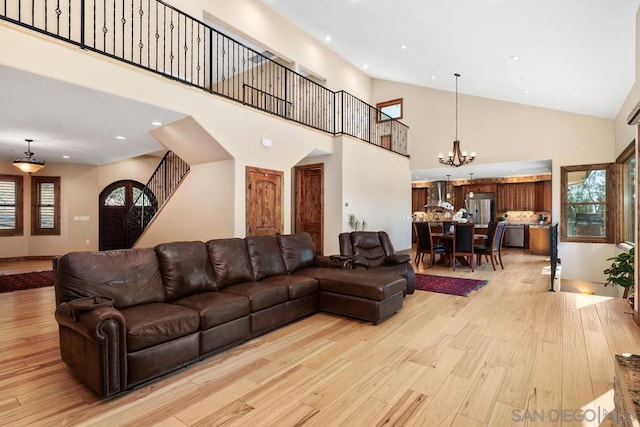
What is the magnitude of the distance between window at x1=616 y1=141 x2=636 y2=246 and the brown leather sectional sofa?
5.13 m

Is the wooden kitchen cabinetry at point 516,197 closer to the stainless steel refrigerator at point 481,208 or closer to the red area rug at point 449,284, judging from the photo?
the stainless steel refrigerator at point 481,208

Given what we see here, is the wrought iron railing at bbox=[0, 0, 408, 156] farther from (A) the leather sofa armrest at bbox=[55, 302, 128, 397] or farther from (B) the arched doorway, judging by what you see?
(B) the arched doorway

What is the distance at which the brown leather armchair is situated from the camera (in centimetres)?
480

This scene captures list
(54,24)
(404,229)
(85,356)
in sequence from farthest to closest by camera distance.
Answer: (404,229) → (54,24) → (85,356)

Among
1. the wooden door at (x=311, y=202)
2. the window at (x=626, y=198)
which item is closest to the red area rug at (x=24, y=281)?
the wooden door at (x=311, y=202)

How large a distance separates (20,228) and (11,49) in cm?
773

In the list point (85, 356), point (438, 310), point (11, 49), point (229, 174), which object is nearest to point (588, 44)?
point (438, 310)

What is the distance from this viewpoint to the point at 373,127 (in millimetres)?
10219

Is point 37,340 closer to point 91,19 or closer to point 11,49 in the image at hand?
point 11,49

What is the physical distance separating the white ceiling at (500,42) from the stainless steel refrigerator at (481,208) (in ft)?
16.0

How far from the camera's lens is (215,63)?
8.25 m

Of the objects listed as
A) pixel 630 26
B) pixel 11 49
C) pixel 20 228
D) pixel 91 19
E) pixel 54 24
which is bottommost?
pixel 20 228

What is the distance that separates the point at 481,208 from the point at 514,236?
142 centimetres

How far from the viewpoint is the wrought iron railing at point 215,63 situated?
496 centimetres
